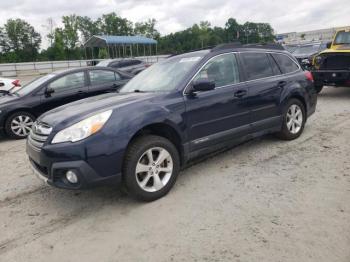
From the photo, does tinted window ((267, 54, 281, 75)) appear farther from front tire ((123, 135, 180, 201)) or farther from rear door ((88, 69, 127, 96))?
rear door ((88, 69, 127, 96))

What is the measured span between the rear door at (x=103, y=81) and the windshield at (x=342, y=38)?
7.44m

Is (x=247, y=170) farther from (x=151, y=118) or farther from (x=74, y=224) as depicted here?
(x=74, y=224)

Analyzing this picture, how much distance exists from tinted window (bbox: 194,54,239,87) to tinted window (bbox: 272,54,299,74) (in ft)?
3.88

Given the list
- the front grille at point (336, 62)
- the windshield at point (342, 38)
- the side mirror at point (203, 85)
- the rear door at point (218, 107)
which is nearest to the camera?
the side mirror at point (203, 85)

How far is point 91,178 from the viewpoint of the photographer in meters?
3.49

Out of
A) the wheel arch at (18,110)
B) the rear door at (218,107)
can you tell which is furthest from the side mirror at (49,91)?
the rear door at (218,107)

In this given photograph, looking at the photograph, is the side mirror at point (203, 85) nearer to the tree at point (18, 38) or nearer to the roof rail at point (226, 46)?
the roof rail at point (226, 46)

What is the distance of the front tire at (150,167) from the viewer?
3699mm

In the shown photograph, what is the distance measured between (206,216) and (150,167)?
2.74ft

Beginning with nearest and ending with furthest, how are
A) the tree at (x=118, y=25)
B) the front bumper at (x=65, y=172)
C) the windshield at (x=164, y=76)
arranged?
the front bumper at (x=65, y=172)
the windshield at (x=164, y=76)
the tree at (x=118, y=25)

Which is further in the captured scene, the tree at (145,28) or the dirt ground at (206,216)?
the tree at (145,28)

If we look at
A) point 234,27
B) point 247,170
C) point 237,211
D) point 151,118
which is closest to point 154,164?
point 151,118

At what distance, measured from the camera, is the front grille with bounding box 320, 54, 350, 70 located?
9607 mm

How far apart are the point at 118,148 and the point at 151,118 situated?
54cm
